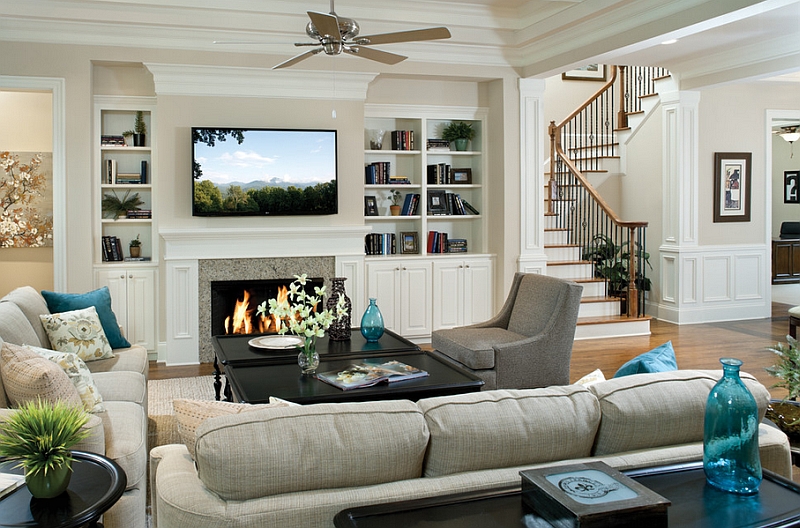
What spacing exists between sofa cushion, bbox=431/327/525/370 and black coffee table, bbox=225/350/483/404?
0.70m

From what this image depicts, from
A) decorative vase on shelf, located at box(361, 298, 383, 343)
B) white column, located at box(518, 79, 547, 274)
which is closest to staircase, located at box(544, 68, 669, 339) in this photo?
white column, located at box(518, 79, 547, 274)

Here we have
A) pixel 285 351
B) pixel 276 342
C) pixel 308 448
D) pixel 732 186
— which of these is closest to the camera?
pixel 308 448

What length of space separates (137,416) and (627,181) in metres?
7.69

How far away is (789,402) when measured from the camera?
9.11 ft

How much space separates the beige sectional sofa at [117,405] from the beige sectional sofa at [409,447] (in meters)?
0.73

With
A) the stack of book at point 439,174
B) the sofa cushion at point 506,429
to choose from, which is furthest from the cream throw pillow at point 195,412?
the stack of book at point 439,174

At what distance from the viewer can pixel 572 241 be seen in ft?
28.7

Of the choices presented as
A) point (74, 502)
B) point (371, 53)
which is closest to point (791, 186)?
point (371, 53)

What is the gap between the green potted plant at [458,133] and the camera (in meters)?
7.38

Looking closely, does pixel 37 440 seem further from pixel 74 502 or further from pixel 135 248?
pixel 135 248

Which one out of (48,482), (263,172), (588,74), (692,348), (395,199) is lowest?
(692,348)

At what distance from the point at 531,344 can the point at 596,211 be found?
4478 mm

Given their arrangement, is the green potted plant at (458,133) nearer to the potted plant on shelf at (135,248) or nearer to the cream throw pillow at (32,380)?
the potted plant on shelf at (135,248)

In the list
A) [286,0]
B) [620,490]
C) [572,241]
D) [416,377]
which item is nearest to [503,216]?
[572,241]
